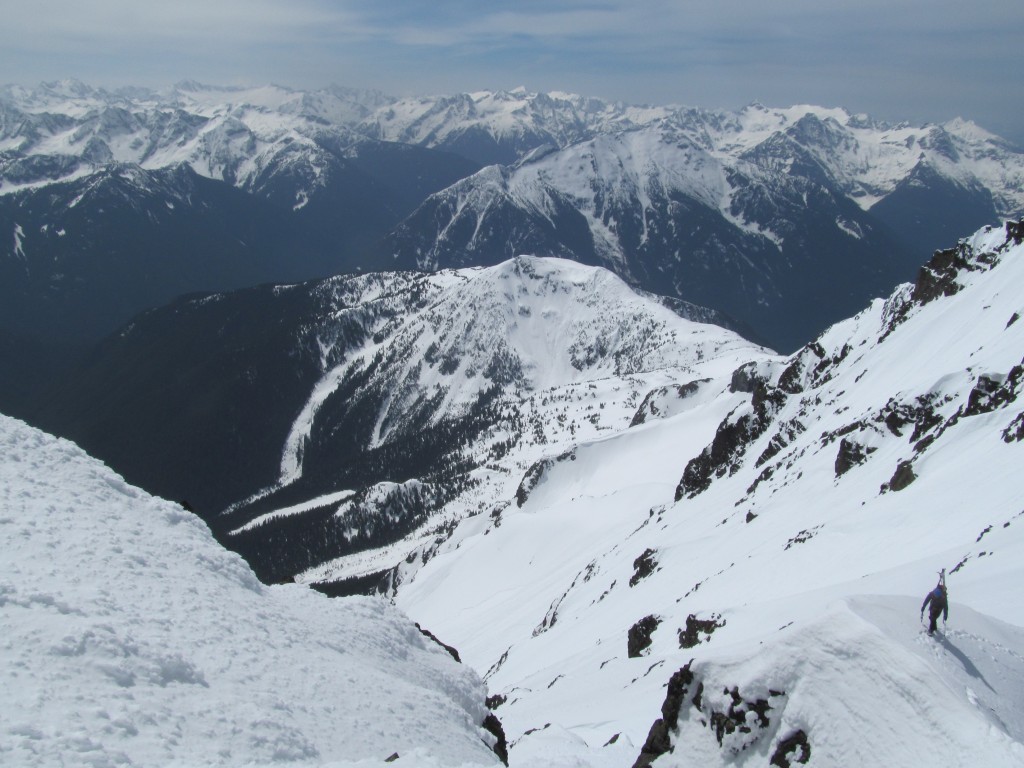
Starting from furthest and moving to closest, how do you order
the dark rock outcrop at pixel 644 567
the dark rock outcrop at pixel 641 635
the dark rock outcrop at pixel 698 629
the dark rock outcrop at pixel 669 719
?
the dark rock outcrop at pixel 644 567 < the dark rock outcrop at pixel 641 635 < the dark rock outcrop at pixel 698 629 < the dark rock outcrop at pixel 669 719

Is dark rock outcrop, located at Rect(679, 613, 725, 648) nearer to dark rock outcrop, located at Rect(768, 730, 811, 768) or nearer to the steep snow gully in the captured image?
the steep snow gully

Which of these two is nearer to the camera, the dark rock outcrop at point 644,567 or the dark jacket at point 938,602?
the dark jacket at point 938,602

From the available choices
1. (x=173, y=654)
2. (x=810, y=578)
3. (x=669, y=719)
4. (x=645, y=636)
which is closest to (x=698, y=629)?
(x=810, y=578)

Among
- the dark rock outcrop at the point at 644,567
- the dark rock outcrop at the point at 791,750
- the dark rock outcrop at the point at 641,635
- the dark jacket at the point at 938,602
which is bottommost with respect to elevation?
the dark rock outcrop at the point at 644,567

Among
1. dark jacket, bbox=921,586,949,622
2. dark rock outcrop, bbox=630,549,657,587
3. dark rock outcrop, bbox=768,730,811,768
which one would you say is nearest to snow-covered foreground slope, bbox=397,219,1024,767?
dark rock outcrop, bbox=768,730,811,768

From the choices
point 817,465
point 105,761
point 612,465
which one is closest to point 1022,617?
point 105,761

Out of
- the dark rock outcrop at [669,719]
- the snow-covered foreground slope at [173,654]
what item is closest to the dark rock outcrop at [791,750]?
the dark rock outcrop at [669,719]

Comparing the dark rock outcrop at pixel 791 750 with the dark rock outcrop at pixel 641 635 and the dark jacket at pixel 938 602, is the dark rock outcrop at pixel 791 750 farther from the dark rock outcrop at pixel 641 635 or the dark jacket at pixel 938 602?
the dark rock outcrop at pixel 641 635
